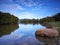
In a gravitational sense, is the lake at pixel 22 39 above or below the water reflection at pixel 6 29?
below

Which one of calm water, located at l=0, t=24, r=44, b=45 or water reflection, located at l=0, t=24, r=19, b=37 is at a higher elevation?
water reflection, located at l=0, t=24, r=19, b=37

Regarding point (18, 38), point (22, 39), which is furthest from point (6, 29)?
point (22, 39)

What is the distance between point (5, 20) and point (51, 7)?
4.49 meters

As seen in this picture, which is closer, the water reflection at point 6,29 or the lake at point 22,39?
the lake at point 22,39

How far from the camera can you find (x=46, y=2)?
5441 millimetres

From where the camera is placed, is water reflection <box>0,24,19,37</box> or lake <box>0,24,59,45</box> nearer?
lake <box>0,24,59,45</box>

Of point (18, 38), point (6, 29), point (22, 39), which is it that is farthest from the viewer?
point (6, 29)

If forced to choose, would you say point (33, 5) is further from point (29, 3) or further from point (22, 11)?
point (22, 11)

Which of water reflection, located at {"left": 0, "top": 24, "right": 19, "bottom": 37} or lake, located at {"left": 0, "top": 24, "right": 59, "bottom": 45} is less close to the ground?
water reflection, located at {"left": 0, "top": 24, "right": 19, "bottom": 37}

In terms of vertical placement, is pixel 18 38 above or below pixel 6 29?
below

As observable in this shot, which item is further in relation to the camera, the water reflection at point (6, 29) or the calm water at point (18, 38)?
the water reflection at point (6, 29)

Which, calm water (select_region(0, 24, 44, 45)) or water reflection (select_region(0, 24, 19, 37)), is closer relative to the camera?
calm water (select_region(0, 24, 44, 45))

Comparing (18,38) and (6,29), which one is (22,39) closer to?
(18,38)

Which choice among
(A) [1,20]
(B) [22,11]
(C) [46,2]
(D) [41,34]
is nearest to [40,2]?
(C) [46,2]
